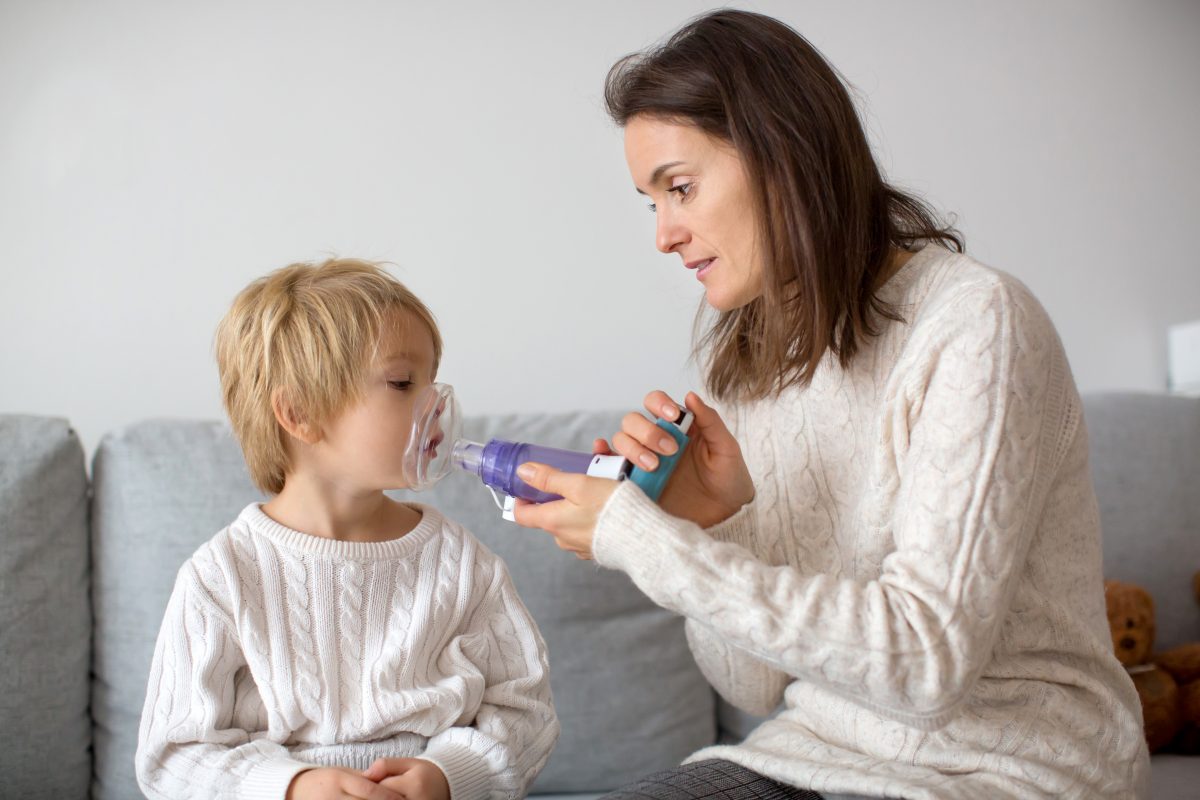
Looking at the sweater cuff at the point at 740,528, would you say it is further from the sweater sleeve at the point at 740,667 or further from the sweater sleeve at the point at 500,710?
the sweater sleeve at the point at 500,710

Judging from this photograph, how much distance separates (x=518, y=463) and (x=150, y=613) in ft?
2.64

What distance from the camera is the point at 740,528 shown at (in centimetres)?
130

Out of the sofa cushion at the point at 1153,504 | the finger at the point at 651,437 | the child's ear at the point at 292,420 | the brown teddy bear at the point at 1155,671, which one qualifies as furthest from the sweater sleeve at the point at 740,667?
the sofa cushion at the point at 1153,504

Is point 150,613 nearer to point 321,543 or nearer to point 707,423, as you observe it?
point 321,543

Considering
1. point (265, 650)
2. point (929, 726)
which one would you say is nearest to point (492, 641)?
point (265, 650)

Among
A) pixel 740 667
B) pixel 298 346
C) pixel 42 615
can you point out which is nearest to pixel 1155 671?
pixel 740 667

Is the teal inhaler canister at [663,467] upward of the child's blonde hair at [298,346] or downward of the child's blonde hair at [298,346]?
downward

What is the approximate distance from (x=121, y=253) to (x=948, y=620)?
1567mm

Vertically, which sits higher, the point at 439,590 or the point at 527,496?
the point at 527,496

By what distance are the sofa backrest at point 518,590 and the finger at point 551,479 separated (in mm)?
671

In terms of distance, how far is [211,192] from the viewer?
74.9 inches

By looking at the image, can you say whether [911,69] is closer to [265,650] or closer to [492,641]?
[492,641]

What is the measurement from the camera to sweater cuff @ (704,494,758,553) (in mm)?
1255

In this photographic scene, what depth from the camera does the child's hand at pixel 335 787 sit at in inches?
41.4
